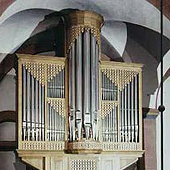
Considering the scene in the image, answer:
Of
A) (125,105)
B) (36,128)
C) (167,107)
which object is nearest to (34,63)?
(36,128)

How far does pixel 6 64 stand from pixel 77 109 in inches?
67.1

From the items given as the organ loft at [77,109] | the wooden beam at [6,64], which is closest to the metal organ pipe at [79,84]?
the organ loft at [77,109]

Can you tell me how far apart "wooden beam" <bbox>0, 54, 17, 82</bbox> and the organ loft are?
3.37 ft

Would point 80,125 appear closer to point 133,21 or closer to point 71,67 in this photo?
point 71,67

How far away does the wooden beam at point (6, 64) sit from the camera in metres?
7.33

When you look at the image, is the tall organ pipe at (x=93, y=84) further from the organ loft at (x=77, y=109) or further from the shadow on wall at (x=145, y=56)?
the shadow on wall at (x=145, y=56)

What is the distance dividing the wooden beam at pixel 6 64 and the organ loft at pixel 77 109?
1027 mm

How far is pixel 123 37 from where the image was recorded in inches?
308

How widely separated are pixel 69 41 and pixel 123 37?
1568 mm

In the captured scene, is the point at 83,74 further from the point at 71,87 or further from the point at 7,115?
the point at 7,115

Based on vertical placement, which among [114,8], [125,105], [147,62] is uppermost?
[114,8]

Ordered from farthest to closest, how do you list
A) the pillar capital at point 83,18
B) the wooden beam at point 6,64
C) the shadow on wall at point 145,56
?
the shadow on wall at point 145,56 → the wooden beam at point 6,64 → the pillar capital at point 83,18

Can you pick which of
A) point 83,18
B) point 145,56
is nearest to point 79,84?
point 83,18

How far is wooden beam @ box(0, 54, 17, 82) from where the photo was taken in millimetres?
7329
